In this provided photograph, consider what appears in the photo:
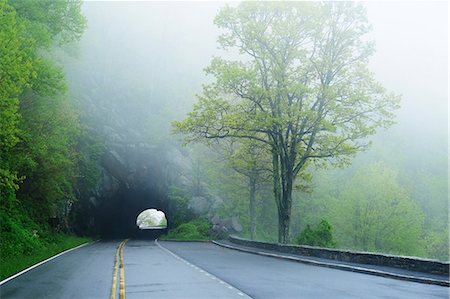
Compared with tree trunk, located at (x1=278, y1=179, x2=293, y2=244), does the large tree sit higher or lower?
higher

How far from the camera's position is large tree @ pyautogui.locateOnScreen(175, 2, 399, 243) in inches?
1123

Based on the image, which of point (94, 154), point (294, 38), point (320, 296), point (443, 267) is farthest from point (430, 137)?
point (320, 296)

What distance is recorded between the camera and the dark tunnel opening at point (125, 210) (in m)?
66.0

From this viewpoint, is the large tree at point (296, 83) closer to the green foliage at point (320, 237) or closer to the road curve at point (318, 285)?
the green foliage at point (320, 237)

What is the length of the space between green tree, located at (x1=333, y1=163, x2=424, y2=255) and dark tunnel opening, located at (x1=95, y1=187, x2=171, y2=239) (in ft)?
81.5

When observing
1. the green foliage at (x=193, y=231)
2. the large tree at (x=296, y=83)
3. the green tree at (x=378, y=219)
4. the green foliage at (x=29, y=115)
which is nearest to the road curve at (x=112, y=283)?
the green foliage at (x=29, y=115)

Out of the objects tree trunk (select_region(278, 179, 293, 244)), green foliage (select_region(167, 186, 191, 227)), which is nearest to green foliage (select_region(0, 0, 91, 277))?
tree trunk (select_region(278, 179, 293, 244))

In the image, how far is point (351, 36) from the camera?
29.4 metres

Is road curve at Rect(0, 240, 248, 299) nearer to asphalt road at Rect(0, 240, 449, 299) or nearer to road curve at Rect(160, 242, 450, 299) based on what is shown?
asphalt road at Rect(0, 240, 449, 299)

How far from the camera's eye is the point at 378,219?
50.9 metres

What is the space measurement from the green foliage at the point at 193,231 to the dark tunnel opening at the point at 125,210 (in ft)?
38.3

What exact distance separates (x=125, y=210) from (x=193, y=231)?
32.4 meters

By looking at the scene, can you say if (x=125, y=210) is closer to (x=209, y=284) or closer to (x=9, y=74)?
(x=9, y=74)

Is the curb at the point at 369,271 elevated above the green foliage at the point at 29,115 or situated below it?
below
